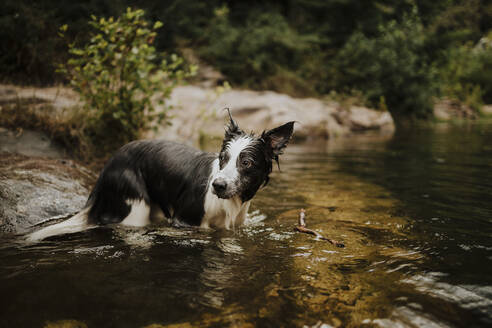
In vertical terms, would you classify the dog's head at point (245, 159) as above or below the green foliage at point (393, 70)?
below

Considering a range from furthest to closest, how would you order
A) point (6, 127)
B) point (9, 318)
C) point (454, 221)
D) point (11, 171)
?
point (6, 127) < point (11, 171) < point (454, 221) < point (9, 318)

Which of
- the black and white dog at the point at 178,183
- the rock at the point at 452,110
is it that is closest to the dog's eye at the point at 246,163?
the black and white dog at the point at 178,183

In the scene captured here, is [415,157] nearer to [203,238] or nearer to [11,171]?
[203,238]

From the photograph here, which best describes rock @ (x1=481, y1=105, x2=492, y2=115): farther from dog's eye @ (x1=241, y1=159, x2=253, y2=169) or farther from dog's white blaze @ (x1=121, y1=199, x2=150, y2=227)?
dog's white blaze @ (x1=121, y1=199, x2=150, y2=227)

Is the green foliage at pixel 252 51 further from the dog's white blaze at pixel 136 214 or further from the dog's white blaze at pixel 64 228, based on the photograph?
the dog's white blaze at pixel 64 228

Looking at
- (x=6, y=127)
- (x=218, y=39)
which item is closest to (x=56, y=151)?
(x=6, y=127)

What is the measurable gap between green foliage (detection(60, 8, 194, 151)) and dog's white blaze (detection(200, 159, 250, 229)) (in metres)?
2.80

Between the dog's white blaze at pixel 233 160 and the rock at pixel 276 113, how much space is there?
7748 mm

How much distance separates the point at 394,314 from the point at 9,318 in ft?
7.87

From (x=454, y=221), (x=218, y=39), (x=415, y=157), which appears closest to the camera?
(x=454, y=221)

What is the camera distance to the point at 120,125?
684 centimetres

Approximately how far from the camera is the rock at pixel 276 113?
13.5m

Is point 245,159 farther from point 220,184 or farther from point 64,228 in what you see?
point 64,228

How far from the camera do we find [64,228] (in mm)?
4066
